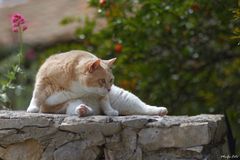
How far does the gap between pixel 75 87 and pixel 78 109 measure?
0.86 feet

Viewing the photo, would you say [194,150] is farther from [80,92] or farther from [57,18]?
[57,18]

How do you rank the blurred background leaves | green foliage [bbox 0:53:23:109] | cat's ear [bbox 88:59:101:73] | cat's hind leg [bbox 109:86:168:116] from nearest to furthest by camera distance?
cat's ear [bbox 88:59:101:73]
cat's hind leg [bbox 109:86:168:116]
green foliage [bbox 0:53:23:109]
the blurred background leaves

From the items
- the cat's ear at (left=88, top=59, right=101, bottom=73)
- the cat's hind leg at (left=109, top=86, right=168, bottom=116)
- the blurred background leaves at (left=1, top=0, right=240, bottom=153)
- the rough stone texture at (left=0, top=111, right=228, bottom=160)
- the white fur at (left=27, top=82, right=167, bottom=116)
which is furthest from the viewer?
the blurred background leaves at (left=1, top=0, right=240, bottom=153)

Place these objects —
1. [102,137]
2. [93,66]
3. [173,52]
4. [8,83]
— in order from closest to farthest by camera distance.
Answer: [102,137]
[93,66]
[8,83]
[173,52]

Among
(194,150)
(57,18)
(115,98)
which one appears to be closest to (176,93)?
(115,98)

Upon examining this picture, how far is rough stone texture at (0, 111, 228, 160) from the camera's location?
455cm

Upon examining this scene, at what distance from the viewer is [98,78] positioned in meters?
4.79

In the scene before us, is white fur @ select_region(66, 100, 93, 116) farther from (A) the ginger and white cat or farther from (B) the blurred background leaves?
(B) the blurred background leaves

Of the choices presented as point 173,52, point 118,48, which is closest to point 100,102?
point 118,48

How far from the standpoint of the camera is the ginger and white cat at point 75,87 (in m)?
4.78

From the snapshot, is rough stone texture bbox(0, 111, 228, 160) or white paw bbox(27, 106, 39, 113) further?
white paw bbox(27, 106, 39, 113)

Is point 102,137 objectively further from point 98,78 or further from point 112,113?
point 98,78

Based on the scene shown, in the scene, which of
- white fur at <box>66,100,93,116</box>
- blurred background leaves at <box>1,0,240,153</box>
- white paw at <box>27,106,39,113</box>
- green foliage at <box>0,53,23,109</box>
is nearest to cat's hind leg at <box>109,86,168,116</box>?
white fur at <box>66,100,93,116</box>

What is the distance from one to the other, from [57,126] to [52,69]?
0.55 m
